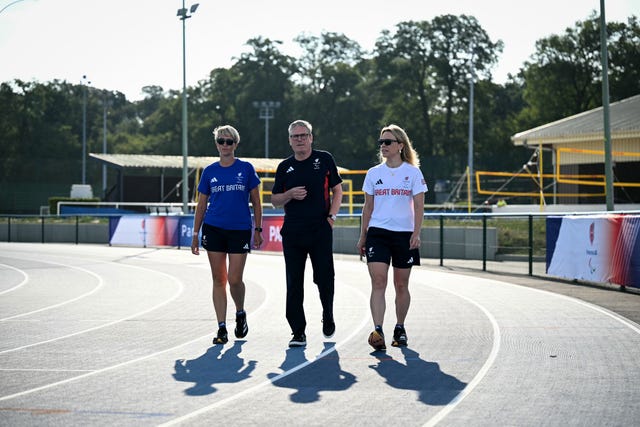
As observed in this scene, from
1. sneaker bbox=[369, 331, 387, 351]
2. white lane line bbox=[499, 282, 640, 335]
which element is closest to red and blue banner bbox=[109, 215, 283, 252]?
white lane line bbox=[499, 282, 640, 335]

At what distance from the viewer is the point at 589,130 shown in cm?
3575

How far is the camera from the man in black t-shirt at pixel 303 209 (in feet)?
29.9

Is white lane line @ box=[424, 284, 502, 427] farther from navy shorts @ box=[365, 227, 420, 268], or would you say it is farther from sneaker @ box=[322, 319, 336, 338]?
sneaker @ box=[322, 319, 336, 338]

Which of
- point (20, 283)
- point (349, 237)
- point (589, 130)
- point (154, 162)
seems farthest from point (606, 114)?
point (154, 162)

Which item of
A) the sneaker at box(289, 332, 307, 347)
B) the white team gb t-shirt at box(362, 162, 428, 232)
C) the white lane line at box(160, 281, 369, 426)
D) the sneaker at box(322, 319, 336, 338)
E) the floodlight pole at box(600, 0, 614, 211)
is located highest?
the floodlight pole at box(600, 0, 614, 211)

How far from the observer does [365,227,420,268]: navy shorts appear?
8.95m

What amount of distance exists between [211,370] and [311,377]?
86 centimetres

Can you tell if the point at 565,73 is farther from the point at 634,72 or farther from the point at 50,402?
the point at 50,402

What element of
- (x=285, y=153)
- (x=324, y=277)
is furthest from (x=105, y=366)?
(x=285, y=153)

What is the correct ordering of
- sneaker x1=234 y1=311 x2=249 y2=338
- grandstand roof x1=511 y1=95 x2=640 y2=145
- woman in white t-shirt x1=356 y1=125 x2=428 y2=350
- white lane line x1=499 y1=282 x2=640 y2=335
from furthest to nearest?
grandstand roof x1=511 y1=95 x2=640 y2=145 < white lane line x1=499 y1=282 x2=640 y2=335 < sneaker x1=234 y1=311 x2=249 y2=338 < woman in white t-shirt x1=356 y1=125 x2=428 y2=350

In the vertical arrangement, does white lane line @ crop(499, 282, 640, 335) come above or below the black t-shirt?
below

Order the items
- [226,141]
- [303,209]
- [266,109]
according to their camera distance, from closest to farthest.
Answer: [303,209] < [226,141] < [266,109]

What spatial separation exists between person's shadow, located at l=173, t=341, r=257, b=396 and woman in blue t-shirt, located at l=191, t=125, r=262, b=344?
30.9 inches

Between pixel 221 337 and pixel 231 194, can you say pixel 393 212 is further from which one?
pixel 221 337
